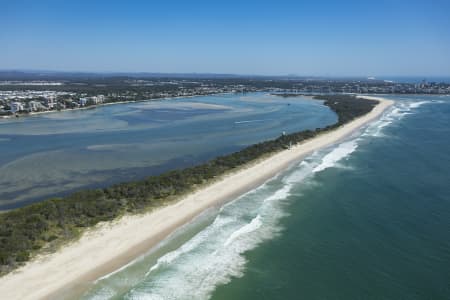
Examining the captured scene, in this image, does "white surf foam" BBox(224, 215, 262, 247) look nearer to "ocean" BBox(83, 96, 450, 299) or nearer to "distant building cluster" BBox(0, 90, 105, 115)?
"ocean" BBox(83, 96, 450, 299)

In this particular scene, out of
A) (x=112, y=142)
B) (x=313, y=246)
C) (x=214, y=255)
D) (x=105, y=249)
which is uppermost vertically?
(x=112, y=142)

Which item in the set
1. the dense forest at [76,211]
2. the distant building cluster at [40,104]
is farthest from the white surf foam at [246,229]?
the distant building cluster at [40,104]

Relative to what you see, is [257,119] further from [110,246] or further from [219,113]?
[110,246]

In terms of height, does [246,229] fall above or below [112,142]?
below

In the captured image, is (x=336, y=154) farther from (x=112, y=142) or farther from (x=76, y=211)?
(x=112, y=142)

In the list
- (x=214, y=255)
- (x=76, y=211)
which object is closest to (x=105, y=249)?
(x=76, y=211)

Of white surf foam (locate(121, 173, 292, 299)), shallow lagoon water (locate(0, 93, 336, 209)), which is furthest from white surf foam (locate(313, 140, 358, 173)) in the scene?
shallow lagoon water (locate(0, 93, 336, 209))
